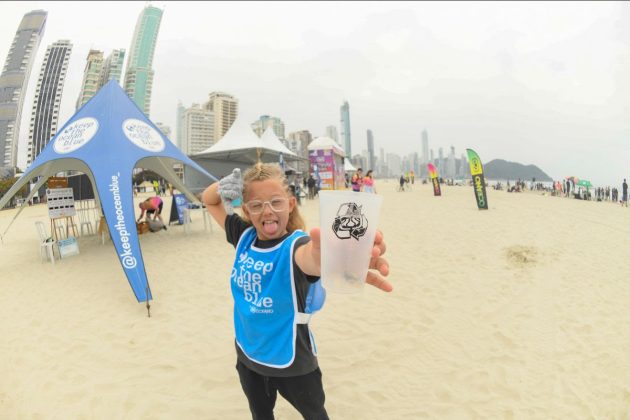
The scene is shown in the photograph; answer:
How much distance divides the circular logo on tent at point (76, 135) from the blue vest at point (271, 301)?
5.33m

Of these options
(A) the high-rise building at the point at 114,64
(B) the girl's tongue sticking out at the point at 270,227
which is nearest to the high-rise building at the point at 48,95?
(A) the high-rise building at the point at 114,64

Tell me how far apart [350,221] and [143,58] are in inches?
3189

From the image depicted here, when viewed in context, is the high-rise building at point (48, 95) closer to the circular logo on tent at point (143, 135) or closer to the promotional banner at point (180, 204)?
the promotional banner at point (180, 204)

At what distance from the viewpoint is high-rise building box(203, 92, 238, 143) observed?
232 ft

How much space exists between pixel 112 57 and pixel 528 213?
236 ft

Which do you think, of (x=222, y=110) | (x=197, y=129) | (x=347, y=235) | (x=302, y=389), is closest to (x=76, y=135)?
(x=302, y=389)

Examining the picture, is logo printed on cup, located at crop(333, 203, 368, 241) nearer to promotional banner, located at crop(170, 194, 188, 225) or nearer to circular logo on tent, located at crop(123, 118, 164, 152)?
circular logo on tent, located at crop(123, 118, 164, 152)

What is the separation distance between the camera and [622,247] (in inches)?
270

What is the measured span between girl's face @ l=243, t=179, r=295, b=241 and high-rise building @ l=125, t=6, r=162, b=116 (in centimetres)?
6697

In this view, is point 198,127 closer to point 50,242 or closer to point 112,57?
point 112,57

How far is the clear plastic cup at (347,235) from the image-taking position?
0.77 meters

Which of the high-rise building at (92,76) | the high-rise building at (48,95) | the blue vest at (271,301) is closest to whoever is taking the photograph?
the blue vest at (271,301)

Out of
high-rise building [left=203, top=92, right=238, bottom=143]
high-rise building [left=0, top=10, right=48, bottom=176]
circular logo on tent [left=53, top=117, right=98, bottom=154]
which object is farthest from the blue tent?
high-rise building [left=203, top=92, right=238, bottom=143]

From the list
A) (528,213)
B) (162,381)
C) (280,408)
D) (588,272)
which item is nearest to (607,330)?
(588,272)
